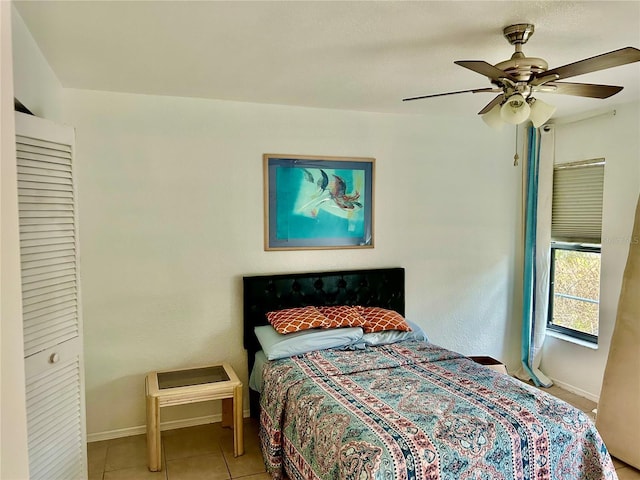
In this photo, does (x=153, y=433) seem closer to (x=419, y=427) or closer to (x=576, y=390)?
(x=419, y=427)

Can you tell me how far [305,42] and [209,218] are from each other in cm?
154

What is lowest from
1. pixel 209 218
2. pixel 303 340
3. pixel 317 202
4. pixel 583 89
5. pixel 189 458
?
pixel 189 458

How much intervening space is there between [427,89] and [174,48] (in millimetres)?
1650

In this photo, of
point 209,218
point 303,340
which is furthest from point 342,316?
point 209,218

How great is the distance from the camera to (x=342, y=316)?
3264mm

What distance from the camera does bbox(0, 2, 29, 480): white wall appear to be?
1407 mm

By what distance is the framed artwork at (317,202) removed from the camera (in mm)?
3479

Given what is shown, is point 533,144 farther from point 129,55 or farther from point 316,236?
point 129,55

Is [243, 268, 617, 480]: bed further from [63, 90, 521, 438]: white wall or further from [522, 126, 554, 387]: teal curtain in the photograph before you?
[522, 126, 554, 387]: teal curtain

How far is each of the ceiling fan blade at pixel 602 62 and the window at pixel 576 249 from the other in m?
2.12

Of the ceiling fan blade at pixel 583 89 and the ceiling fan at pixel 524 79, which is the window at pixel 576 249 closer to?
the ceiling fan blade at pixel 583 89

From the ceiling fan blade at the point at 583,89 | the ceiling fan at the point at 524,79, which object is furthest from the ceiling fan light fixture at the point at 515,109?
the ceiling fan blade at the point at 583,89

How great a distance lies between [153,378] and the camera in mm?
3035

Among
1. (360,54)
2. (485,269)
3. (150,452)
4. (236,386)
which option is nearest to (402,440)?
(236,386)
